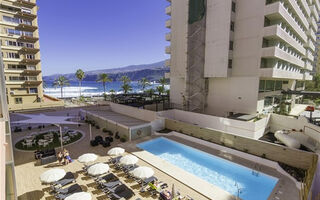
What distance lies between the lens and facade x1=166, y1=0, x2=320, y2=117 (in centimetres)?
2381

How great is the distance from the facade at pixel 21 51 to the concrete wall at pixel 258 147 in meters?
36.1

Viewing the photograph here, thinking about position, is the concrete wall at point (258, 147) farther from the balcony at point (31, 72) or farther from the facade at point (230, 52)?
the balcony at point (31, 72)

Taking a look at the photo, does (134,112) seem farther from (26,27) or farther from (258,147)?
(26,27)

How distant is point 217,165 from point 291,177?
5905mm

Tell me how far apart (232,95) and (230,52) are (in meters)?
7.11

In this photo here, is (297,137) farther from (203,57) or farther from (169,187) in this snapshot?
(203,57)

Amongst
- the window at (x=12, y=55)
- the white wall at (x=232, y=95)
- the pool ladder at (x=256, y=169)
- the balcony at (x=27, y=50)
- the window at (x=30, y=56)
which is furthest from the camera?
the window at (x=30, y=56)

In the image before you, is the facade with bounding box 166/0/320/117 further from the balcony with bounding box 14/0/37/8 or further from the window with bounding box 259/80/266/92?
the balcony with bounding box 14/0/37/8

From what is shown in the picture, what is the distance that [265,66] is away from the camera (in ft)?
83.7

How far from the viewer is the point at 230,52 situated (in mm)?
26156

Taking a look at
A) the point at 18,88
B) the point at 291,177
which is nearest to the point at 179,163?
the point at 291,177

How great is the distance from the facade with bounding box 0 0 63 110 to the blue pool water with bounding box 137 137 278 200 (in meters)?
33.0

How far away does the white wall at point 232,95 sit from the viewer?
24714mm

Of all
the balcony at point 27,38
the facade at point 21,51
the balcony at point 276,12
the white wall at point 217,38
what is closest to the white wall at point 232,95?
the white wall at point 217,38
